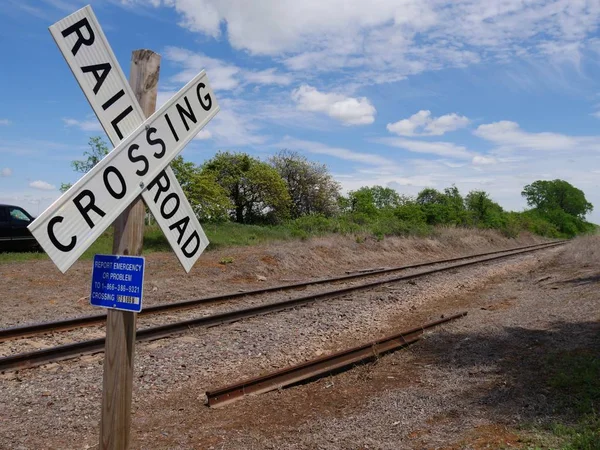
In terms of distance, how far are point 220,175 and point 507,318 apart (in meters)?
26.6

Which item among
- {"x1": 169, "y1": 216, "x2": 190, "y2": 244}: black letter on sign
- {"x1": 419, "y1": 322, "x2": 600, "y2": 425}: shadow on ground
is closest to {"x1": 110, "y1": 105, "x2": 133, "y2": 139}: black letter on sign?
{"x1": 169, "y1": 216, "x2": 190, "y2": 244}: black letter on sign

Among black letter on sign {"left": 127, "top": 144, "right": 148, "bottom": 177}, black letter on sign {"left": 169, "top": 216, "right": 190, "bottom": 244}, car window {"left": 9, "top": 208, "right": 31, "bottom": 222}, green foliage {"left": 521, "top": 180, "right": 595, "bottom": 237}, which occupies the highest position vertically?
green foliage {"left": 521, "top": 180, "right": 595, "bottom": 237}

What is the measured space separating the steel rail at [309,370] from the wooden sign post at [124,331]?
2.84 metres

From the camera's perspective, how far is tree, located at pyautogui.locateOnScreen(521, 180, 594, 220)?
9425cm

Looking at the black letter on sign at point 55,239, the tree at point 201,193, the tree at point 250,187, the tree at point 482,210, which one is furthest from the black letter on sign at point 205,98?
the tree at point 482,210

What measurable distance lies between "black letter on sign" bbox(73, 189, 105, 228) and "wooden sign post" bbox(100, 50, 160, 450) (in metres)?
0.33

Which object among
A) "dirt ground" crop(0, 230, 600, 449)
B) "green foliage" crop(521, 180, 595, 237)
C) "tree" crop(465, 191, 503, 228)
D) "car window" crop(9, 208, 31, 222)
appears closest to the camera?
"dirt ground" crop(0, 230, 600, 449)

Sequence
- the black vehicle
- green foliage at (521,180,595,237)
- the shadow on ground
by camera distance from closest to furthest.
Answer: the shadow on ground → the black vehicle → green foliage at (521,180,595,237)

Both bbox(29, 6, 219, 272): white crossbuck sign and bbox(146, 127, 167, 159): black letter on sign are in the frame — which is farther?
bbox(146, 127, 167, 159): black letter on sign

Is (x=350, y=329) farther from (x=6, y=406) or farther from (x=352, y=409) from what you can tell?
(x=6, y=406)

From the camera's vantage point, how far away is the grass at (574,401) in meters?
4.12

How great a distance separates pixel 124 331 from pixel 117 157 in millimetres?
925

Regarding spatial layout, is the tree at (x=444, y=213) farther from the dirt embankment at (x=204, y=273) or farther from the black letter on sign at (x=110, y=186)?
the black letter on sign at (x=110, y=186)

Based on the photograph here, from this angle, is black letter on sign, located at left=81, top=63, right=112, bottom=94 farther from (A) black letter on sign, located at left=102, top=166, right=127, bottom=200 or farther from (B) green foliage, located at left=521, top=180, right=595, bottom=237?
(B) green foliage, located at left=521, top=180, right=595, bottom=237
